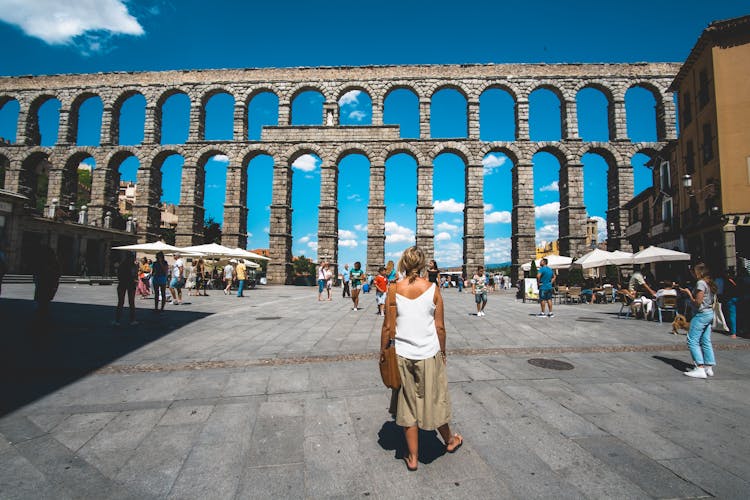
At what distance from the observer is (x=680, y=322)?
8.00 meters

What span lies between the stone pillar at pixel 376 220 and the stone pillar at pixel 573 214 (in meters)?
14.0

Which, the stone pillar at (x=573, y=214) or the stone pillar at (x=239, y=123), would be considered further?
the stone pillar at (x=239, y=123)

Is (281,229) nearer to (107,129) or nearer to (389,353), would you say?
(107,129)

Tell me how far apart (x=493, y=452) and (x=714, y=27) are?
21397 millimetres

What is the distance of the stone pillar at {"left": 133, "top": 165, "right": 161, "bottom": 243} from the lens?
28.3 m

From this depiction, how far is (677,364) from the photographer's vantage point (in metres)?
5.46

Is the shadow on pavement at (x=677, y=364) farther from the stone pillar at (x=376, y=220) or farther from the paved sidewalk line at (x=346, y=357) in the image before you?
the stone pillar at (x=376, y=220)

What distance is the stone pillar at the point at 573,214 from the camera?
85.2 ft

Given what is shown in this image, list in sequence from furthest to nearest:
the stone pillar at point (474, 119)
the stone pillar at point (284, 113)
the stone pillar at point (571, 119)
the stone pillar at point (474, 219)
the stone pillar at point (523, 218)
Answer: the stone pillar at point (284, 113)
the stone pillar at point (474, 119)
the stone pillar at point (571, 119)
the stone pillar at point (474, 219)
the stone pillar at point (523, 218)

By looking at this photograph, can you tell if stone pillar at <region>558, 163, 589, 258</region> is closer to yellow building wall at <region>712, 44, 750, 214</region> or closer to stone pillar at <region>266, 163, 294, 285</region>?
yellow building wall at <region>712, 44, 750, 214</region>

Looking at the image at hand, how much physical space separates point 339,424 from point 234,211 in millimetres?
27486

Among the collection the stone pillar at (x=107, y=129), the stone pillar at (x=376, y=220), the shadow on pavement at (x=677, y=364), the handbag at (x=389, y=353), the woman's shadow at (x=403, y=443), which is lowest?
the woman's shadow at (x=403, y=443)

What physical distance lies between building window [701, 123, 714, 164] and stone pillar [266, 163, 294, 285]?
25.4 m

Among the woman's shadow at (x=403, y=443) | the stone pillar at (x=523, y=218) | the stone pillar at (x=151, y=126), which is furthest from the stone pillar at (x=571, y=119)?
the stone pillar at (x=151, y=126)
